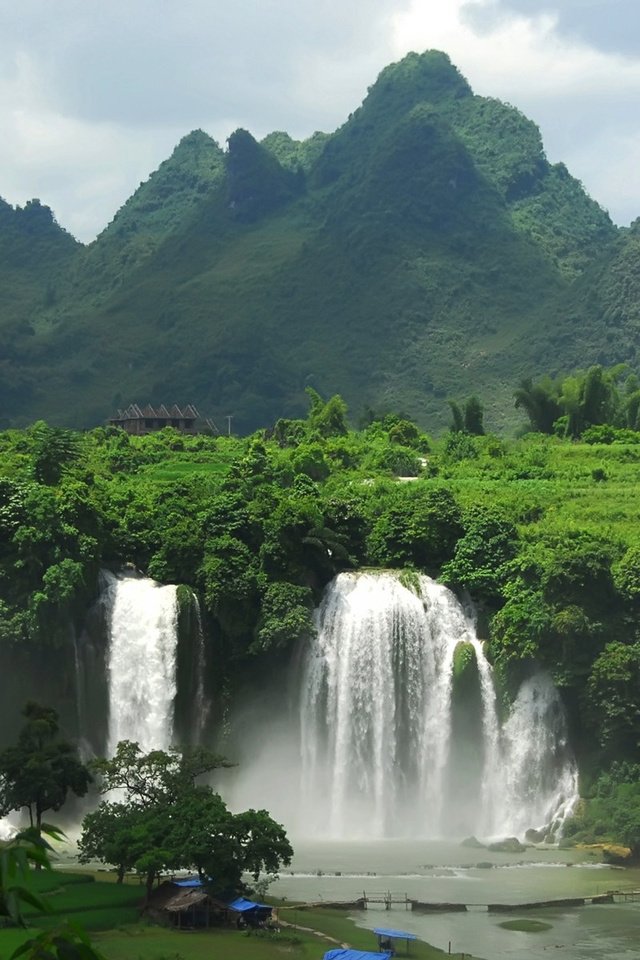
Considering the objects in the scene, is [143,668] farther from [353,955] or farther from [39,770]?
[353,955]

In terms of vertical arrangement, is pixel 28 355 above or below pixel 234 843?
above

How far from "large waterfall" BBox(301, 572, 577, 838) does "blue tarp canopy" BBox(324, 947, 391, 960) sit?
52.4ft

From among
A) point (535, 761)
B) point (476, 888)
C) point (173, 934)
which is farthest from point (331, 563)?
→ point (173, 934)

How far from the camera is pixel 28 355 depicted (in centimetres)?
13675

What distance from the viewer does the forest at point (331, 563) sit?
41.0 metres

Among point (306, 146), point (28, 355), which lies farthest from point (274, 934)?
point (306, 146)

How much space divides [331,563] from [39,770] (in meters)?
14.5

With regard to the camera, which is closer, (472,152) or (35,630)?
(35,630)

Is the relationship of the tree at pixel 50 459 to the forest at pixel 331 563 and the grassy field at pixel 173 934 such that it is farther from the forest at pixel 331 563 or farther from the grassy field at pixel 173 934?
the grassy field at pixel 173 934

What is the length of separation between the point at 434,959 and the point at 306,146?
532 feet

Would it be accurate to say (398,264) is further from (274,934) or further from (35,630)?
(274,934)

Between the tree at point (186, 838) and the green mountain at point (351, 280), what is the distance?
88.6 meters

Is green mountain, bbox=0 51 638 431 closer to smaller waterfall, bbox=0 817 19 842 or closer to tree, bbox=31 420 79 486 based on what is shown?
tree, bbox=31 420 79 486

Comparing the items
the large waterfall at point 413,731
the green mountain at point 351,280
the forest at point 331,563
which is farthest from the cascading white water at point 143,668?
the green mountain at point 351,280
